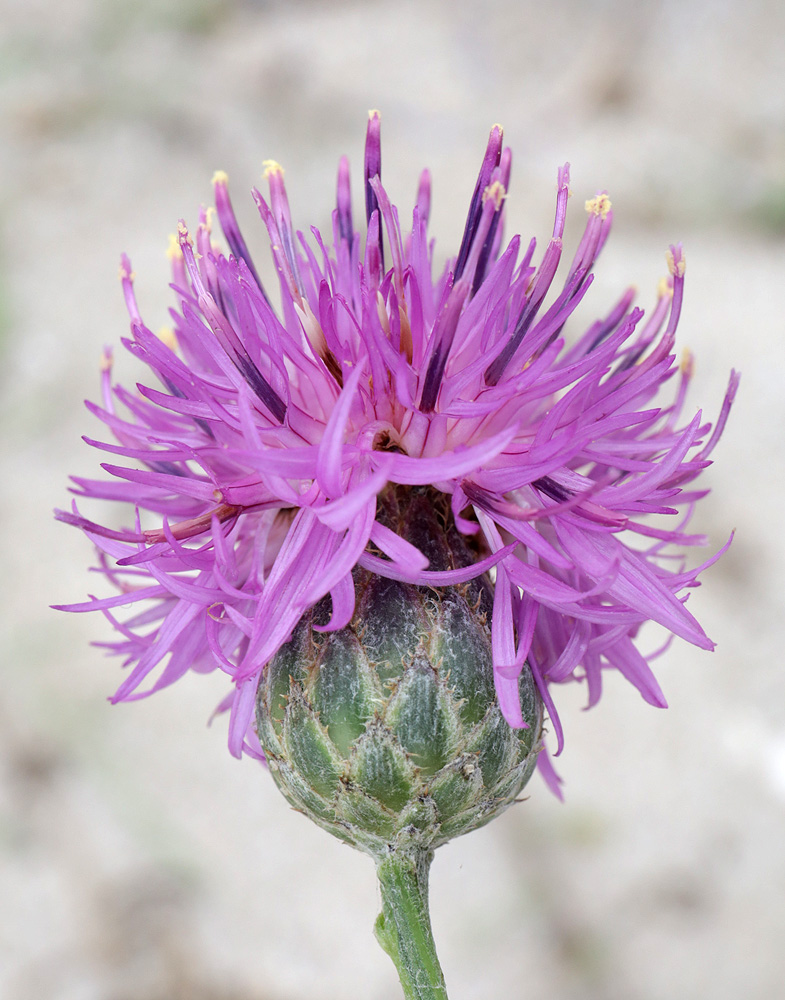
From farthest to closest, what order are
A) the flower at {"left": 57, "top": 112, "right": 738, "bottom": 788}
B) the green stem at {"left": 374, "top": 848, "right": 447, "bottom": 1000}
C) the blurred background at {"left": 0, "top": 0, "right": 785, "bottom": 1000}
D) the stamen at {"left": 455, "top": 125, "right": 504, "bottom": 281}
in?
the blurred background at {"left": 0, "top": 0, "right": 785, "bottom": 1000}
the stamen at {"left": 455, "top": 125, "right": 504, "bottom": 281}
the green stem at {"left": 374, "top": 848, "right": 447, "bottom": 1000}
the flower at {"left": 57, "top": 112, "right": 738, "bottom": 788}

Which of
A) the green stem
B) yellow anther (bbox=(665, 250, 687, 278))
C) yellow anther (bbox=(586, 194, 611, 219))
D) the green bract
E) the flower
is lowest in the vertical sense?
→ the green stem

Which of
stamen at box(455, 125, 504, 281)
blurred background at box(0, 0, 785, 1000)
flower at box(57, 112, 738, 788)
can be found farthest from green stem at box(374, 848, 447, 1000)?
blurred background at box(0, 0, 785, 1000)

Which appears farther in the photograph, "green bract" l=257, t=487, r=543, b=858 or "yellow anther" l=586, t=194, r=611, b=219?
"yellow anther" l=586, t=194, r=611, b=219

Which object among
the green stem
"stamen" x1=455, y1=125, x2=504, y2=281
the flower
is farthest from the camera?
"stamen" x1=455, y1=125, x2=504, y2=281

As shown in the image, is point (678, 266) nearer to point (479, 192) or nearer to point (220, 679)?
point (479, 192)

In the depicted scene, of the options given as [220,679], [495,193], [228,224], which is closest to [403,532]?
[495,193]

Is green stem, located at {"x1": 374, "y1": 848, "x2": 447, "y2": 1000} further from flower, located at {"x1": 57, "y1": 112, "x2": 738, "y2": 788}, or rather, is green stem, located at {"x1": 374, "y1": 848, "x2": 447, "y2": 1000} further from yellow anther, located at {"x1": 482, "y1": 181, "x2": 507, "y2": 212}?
yellow anther, located at {"x1": 482, "y1": 181, "x2": 507, "y2": 212}

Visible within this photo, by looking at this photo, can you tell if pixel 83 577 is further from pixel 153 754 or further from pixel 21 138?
pixel 21 138
